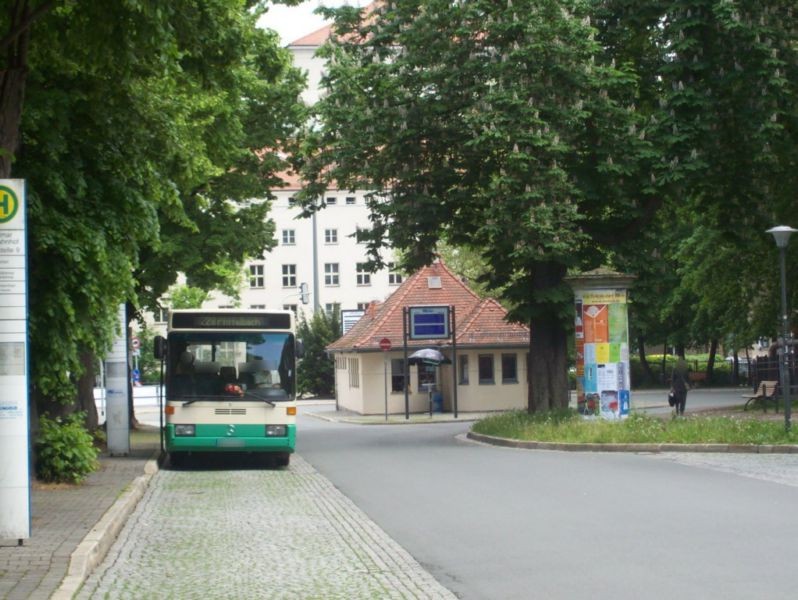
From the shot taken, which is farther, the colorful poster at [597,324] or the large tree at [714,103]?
the colorful poster at [597,324]

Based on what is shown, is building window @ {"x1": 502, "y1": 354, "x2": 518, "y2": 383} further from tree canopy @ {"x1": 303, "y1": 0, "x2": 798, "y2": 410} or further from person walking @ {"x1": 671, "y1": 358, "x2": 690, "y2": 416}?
tree canopy @ {"x1": 303, "y1": 0, "x2": 798, "y2": 410}

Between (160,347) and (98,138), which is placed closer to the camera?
(98,138)

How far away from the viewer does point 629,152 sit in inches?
1131

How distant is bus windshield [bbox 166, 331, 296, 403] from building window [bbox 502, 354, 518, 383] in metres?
32.5

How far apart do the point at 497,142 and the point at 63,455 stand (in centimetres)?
1259

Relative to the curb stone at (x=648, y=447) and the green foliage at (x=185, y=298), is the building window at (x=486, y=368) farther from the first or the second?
the green foliage at (x=185, y=298)

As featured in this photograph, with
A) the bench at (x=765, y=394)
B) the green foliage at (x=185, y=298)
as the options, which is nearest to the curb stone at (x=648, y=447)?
the bench at (x=765, y=394)

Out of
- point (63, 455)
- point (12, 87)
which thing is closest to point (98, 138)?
point (12, 87)

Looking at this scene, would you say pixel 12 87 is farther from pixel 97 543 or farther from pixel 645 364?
pixel 645 364

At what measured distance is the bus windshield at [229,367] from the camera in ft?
75.4

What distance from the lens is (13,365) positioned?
11.4m

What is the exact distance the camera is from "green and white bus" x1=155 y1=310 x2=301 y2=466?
22781mm

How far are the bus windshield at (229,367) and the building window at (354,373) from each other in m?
33.6

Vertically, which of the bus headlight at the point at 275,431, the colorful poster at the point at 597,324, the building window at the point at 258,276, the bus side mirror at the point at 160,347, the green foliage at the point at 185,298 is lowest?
the bus headlight at the point at 275,431
